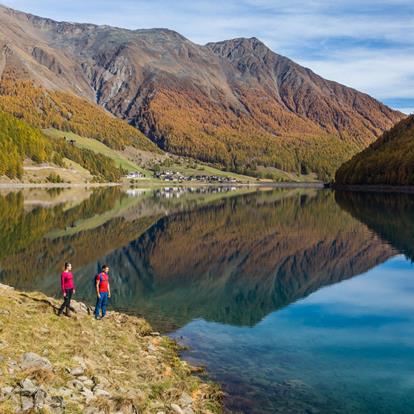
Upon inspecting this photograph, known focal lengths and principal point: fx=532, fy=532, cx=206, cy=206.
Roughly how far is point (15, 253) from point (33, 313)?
1654 inches

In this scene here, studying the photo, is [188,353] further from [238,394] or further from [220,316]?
[220,316]

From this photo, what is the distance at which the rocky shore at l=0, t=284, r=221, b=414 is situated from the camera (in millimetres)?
19141

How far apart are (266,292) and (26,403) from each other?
35.1 m

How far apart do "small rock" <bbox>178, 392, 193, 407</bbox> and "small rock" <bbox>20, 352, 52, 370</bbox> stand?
5.57m

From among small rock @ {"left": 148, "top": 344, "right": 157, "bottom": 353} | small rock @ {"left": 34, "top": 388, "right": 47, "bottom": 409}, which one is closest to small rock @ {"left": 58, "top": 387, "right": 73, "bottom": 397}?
small rock @ {"left": 34, "top": 388, "right": 47, "bottom": 409}

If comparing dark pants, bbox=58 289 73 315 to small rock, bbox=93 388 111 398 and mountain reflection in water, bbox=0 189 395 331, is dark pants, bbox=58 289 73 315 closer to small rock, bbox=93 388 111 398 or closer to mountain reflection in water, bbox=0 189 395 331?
mountain reflection in water, bbox=0 189 395 331

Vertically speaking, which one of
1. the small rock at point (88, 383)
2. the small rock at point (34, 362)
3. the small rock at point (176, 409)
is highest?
the small rock at point (34, 362)

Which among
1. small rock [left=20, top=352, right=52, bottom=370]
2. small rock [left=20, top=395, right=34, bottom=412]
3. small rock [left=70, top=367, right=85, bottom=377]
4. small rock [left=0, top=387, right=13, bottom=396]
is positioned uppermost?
small rock [left=0, top=387, right=13, bottom=396]

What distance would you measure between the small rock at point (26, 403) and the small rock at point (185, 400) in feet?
21.2

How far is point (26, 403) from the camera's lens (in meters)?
18.1

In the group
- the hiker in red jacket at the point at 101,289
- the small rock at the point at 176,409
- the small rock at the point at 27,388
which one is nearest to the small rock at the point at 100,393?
the small rock at the point at 27,388

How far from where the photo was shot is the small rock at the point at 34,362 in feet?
69.4

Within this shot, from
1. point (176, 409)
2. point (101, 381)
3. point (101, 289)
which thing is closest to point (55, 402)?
point (101, 381)

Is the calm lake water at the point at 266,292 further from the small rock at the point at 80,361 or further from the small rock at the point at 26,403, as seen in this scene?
the small rock at the point at 26,403
